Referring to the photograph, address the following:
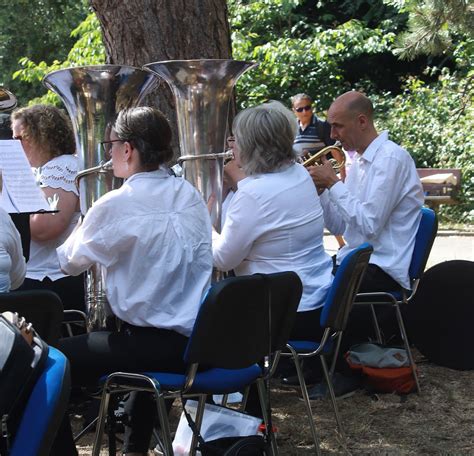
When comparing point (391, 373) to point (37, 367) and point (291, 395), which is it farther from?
point (37, 367)

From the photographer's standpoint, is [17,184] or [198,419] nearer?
[198,419]

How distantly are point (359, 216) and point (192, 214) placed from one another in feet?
4.75

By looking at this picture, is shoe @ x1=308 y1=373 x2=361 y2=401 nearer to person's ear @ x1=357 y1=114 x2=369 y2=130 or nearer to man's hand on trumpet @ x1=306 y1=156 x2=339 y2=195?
man's hand on trumpet @ x1=306 y1=156 x2=339 y2=195

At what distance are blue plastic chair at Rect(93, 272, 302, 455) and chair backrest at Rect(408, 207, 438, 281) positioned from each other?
1.59 meters

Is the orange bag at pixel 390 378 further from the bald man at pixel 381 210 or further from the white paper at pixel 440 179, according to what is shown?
the white paper at pixel 440 179

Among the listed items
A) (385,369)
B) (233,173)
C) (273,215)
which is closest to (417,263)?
(385,369)

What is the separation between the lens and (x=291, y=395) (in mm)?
4738

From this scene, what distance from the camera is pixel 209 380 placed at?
308 cm

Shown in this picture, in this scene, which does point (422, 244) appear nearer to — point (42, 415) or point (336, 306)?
point (336, 306)

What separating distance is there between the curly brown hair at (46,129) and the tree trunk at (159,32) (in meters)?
0.72

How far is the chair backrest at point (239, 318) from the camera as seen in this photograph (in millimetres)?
2932

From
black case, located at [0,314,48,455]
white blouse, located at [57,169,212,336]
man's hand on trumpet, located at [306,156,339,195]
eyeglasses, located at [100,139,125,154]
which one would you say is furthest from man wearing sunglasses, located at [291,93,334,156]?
black case, located at [0,314,48,455]

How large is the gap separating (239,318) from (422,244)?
6.40ft

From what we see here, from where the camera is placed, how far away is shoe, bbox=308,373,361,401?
4.68 meters
